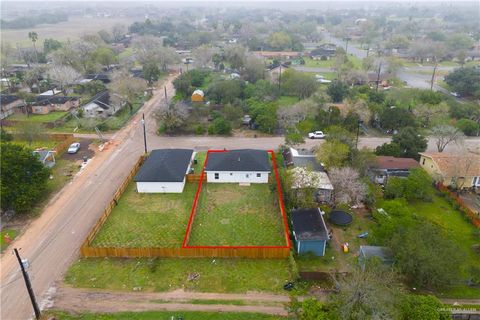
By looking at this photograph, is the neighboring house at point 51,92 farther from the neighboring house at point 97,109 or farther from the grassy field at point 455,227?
the grassy field at point 455,227

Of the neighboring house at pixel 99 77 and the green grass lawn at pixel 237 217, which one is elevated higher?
the neighboring house at pixel 99 77

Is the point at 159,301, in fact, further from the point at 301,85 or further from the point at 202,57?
the point at 202,57

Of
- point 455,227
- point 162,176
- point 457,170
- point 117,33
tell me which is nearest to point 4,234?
point 162,176

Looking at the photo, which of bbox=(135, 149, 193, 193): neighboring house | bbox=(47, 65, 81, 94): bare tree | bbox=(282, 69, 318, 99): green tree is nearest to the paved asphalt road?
bbox=(135, 149, 193, 193): neighboring house

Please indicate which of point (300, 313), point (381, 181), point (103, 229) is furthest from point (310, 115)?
point (300, 313)

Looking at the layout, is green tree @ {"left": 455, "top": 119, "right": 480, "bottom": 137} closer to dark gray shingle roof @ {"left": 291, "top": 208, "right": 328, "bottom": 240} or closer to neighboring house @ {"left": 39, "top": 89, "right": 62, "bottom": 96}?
dark gray shingle roof @ {"left": 291, "top": 208, "right": 328, "bottom": 240}

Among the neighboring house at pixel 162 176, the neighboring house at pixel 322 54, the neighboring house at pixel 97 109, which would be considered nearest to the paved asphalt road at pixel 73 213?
the neighboring house at pixel 162 176

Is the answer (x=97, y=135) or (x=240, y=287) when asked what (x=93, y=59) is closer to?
(x=97, y=135)
